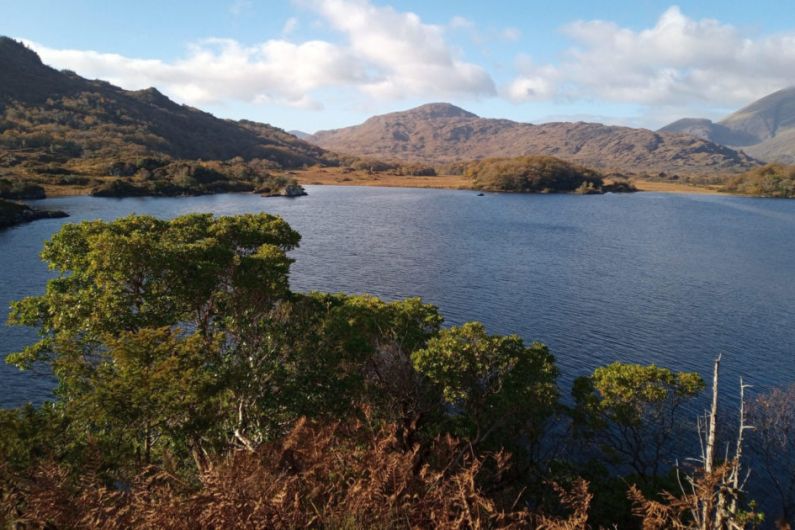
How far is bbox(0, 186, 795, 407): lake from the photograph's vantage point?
57656 millimetres

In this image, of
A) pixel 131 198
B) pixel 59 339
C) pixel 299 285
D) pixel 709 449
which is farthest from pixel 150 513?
pixel 131 198

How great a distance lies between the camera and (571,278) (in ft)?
295

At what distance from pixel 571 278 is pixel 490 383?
6477 centimetres

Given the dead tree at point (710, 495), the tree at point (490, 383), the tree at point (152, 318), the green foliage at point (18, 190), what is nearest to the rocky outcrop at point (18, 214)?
the green foliage at point (18, 190)

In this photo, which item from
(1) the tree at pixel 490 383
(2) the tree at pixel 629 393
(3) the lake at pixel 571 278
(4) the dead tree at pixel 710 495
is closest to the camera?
(4) the dead tree at pixel 710 495

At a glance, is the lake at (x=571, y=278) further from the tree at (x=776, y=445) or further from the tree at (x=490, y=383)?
the tree at (x=490, y=383)

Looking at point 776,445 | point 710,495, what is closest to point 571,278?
point 776,445

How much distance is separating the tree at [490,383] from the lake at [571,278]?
68.2 feet

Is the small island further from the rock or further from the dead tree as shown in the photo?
the dead tree

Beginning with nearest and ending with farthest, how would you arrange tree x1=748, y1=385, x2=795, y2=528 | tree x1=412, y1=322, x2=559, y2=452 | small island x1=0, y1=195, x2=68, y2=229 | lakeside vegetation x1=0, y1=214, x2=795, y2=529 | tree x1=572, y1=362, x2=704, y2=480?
lakeside vegetation x1=0, y1=214, x2=795, y2=529 → tree x1=412, y1=322, x2=559, y2=452 → tree x1=572, y1=362, x2=704, y2=480 → tree x1=748, y1=385, x2=795, y2=528 → small island x1=0, y1=195, x2=68, y2=229

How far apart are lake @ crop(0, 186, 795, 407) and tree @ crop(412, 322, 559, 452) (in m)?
20.8

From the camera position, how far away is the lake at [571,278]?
57.7 metres

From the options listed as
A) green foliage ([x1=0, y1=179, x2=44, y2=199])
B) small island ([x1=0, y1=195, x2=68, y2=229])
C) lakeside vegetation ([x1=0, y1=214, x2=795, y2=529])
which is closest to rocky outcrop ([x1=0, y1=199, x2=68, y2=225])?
small island ([x1=0, y1=195, x2=68, y2=229])

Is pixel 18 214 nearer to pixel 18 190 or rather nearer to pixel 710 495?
pixel 18 190
